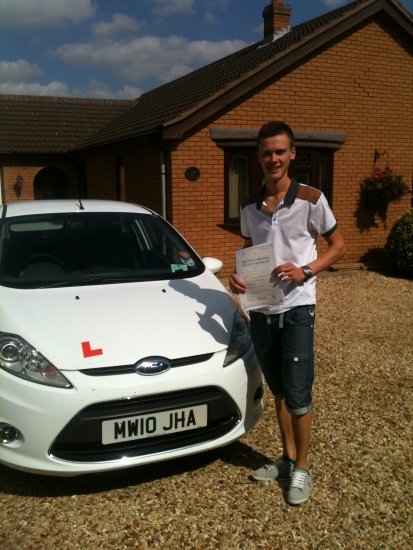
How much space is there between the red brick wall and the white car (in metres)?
5.89

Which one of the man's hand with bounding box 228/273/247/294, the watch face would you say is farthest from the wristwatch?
the man's hand with bounding box 228/273/247/294

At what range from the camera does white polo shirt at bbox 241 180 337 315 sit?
2.78 m

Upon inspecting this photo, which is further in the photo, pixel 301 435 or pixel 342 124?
pixel 342 124

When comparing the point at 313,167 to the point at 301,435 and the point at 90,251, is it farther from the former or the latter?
the point at 301,435

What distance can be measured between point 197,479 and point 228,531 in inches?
18.9

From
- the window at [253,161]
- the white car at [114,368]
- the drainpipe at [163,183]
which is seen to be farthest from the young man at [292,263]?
the window at [253,161]

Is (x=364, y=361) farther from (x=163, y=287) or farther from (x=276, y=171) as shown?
(x=276, y=171)

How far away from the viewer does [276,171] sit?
109 inches

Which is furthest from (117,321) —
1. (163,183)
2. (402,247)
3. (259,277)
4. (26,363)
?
(402,247)

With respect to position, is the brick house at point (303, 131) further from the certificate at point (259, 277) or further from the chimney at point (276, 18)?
the certificate at point (259, 277)

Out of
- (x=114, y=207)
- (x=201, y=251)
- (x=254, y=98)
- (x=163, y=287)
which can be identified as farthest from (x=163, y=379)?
(x=254, y=98)

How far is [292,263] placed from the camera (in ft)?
9.06

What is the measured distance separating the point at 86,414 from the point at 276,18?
1350 cm

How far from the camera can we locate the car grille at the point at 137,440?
268 centimetres
